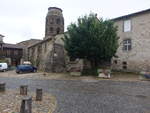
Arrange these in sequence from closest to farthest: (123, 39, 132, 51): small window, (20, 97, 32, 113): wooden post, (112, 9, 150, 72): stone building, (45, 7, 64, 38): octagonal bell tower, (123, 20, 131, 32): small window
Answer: (20, 97, 32, 113): wooden post → (112, 9, 150, 72): stone building → (123, 39, 132, 51): small window → (123, 20, 131, 32): small window → (45, 7, 64, 38): octagonal bell tower

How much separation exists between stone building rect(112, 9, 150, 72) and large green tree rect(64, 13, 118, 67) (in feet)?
12.9

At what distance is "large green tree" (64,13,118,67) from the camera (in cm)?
1792

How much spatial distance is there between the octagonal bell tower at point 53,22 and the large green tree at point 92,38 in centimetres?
2144

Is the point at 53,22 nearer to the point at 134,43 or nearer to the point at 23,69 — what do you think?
the point at 23,69

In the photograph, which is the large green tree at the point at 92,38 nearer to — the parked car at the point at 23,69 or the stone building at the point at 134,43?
the stone building at the point at 134,43

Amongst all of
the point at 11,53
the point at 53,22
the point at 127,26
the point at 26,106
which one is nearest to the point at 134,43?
the point at 127,26

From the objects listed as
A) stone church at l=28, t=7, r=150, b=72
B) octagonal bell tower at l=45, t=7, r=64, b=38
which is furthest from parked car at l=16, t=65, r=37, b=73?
octagonal bell tower at l=45, t=7, r=64, b=38

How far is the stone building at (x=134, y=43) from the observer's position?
1997cm

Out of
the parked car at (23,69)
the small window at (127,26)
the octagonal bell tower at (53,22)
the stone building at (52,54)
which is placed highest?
the octagonal bell tower at (53,22)

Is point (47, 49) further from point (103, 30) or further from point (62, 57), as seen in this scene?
point (103, 30)

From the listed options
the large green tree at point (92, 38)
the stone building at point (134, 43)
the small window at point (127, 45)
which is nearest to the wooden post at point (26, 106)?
the large green tree at point (92, 38)

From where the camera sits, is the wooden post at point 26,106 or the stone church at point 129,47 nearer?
the wooden post at point 26,106

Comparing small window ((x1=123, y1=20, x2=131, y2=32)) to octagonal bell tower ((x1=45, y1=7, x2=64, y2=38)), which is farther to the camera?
octagonal bell tower ((x1=45, y1=7, x2=64, y2=38))

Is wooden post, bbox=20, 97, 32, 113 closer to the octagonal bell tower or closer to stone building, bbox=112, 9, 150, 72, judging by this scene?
stone building, bbox=112, 9, 150, 72
